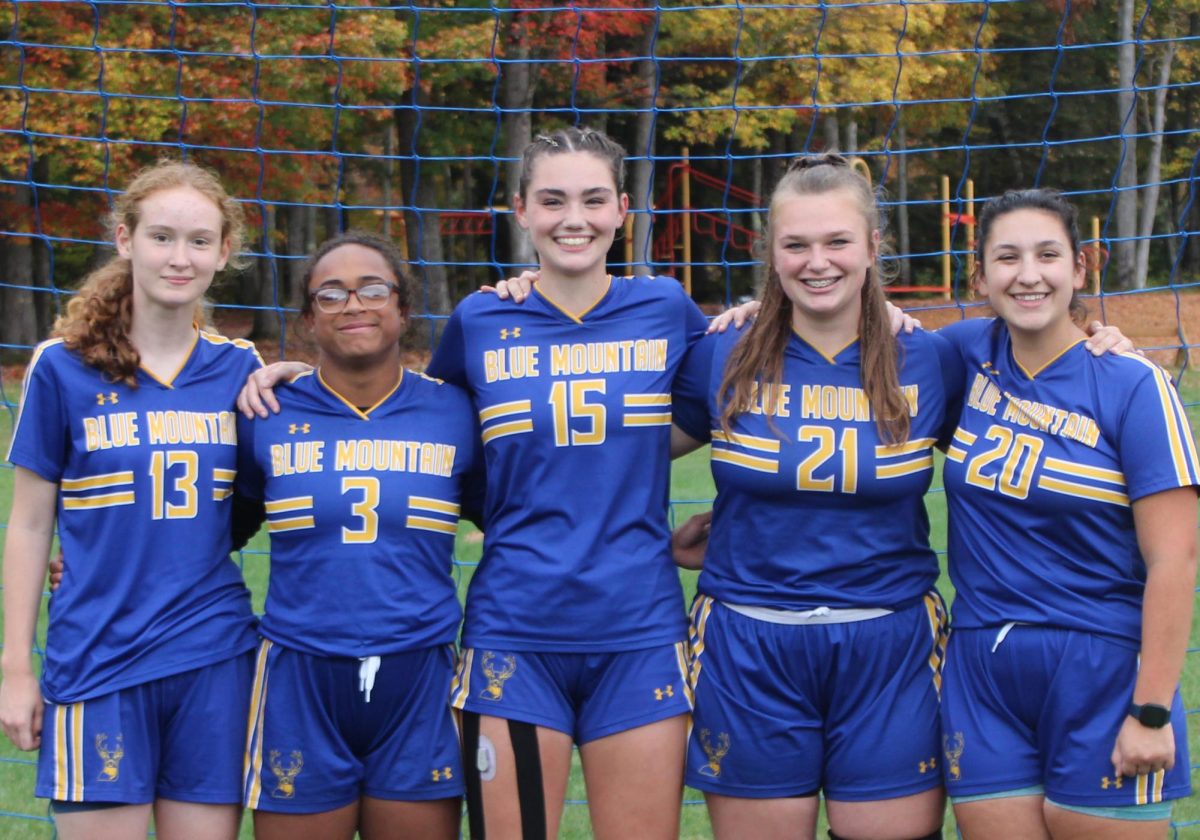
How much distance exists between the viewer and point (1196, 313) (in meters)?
14.8

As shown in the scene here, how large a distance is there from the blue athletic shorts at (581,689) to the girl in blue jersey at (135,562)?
54 cm

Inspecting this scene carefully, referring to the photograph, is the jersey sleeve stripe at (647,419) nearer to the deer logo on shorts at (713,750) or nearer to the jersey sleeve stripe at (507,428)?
the jersey sleeve stripe at (507,428)

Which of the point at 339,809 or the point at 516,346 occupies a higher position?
the point at 516,346

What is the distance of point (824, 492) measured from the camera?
9.90 feet

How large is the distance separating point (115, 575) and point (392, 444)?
65cm

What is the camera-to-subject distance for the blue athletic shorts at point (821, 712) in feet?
9.82

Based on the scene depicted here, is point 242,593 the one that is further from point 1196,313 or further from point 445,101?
point 445,101

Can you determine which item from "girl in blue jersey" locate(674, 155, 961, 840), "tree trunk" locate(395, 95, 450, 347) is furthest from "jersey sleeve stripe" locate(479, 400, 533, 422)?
"tree trunk" locate(395, 95, 450, 347)

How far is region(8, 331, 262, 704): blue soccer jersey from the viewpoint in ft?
9.97

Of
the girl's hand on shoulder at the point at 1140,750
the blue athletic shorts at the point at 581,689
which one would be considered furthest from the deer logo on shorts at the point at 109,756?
the girl's hand on shoulder at the point at 1140,750

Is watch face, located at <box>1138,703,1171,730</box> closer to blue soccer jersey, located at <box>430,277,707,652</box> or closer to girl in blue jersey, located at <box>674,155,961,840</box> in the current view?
girl in blue jersey, located at <box>674,155,961,840</box>

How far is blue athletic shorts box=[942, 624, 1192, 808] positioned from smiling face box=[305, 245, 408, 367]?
56.4 inches

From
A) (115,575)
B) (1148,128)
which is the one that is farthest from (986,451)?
(1148,128)

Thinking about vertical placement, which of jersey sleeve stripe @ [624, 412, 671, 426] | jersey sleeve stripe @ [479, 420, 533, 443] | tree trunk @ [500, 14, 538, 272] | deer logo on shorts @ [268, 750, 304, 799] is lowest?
deer logo on shorts @ [268, 750, 304, 799]
